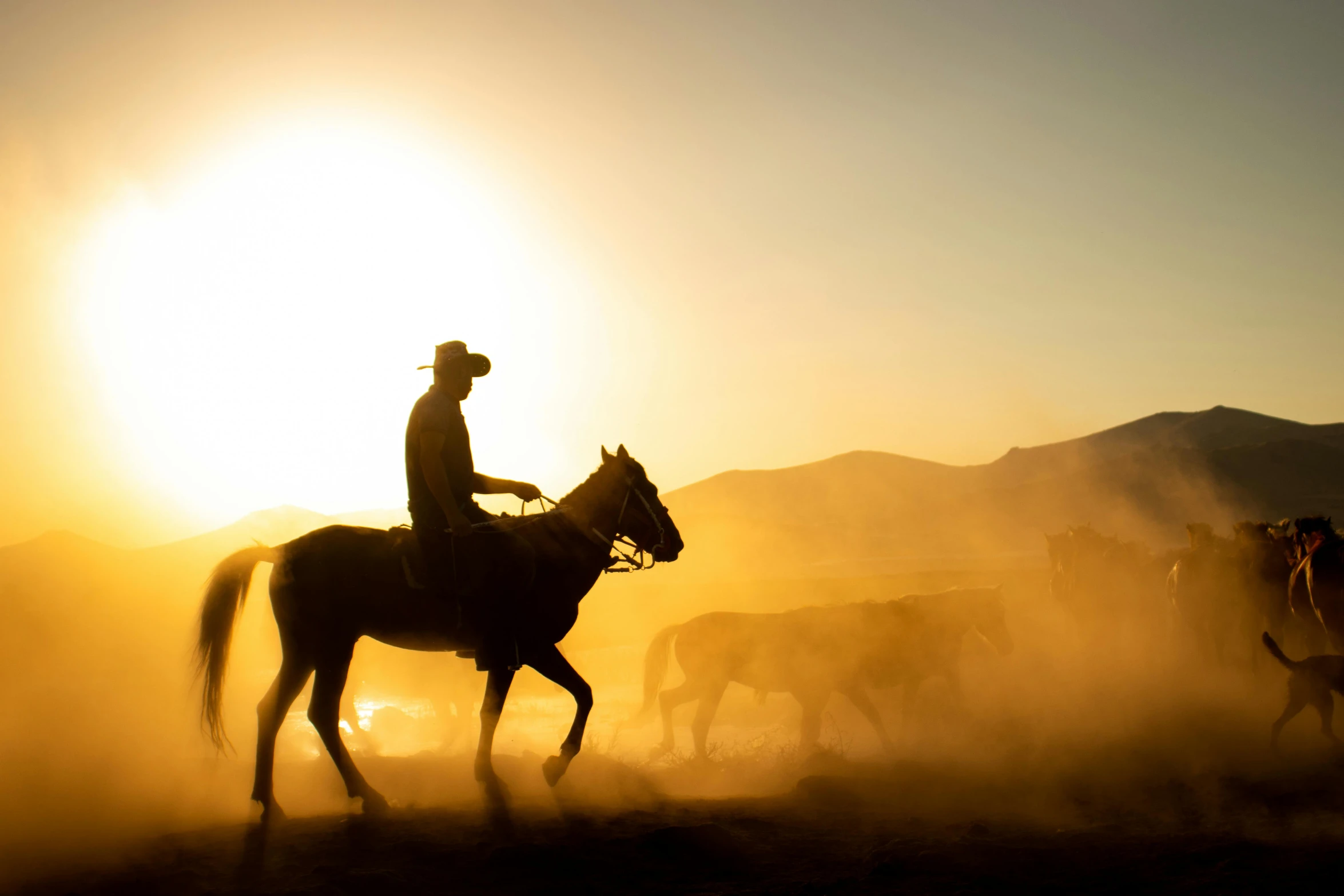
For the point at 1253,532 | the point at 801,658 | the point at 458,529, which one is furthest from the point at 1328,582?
the point at 458,529

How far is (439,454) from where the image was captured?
7695 millimetres

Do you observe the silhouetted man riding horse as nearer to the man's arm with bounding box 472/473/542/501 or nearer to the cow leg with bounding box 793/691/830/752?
the man's arm with bounding box 472/473/542/501

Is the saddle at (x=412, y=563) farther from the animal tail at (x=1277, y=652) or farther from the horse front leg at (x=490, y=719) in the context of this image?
the animal tail at (x=1277, y=652)

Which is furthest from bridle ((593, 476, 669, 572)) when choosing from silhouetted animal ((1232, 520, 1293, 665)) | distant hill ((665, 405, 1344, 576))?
distant hill ((665, 405, 1344, 576))

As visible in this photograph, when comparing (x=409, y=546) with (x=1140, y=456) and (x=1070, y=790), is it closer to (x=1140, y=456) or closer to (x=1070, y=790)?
(x=1070, y=790)

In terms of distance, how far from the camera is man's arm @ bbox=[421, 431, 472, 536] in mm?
7621

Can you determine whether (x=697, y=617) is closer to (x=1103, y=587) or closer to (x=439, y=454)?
(x=439, y=454)

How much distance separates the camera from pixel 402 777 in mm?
9828

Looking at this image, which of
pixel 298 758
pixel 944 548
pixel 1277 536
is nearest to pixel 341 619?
pixel 298 758

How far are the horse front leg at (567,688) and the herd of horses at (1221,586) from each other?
1051 centimetres

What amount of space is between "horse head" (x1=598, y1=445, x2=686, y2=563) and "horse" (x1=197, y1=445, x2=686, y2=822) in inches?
0.6

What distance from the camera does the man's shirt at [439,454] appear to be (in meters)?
7.79

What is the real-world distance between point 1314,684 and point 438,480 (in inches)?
395

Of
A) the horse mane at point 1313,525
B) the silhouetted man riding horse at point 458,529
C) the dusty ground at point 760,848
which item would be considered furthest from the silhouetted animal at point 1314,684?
the silhouetted man riding horse at point 458,529
